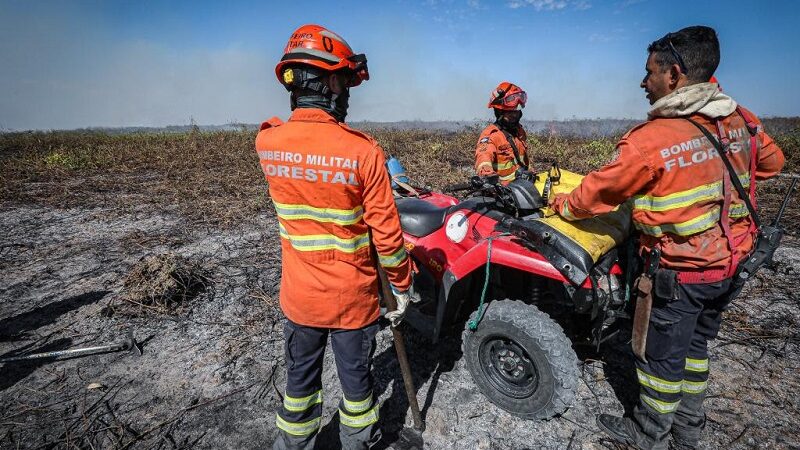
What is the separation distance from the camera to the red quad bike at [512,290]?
7.22 feet

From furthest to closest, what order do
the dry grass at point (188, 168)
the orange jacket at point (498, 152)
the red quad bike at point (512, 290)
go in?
the dry grass at point (188, 168)
the orange jacket at point (498, 152)
the red quad bike at point (512, 290)

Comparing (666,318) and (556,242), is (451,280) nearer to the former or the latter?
(556,242)

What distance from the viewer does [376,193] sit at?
5.80ft

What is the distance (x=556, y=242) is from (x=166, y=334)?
3.61 meters

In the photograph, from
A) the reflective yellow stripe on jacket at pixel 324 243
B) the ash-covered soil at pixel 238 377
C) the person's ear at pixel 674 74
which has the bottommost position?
the ash-covered soil at pixel 238 377

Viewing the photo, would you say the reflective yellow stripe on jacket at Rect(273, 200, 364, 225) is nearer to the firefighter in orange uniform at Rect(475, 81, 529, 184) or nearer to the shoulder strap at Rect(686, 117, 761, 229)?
the shoulder strap at Rect(686, 117, 761, 229)

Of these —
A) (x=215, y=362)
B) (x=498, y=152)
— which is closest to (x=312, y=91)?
(x=215, y=362)

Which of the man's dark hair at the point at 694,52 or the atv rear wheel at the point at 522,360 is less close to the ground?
the man's dark hair at the point at 694,52

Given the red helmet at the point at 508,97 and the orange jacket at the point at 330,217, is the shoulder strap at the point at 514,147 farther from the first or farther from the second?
the orange jacket at the point at 330,217

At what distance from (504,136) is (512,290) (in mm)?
2289

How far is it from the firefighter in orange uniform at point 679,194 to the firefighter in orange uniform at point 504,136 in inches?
89.6

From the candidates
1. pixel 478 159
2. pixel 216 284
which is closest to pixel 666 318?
pixel 478 159

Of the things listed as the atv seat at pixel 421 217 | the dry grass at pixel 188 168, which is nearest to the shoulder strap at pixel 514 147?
the atv seat at pixel 421 217

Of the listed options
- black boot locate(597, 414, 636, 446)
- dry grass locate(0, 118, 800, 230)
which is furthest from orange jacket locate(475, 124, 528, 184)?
dry grass locate(0, 118, 800, 230)
